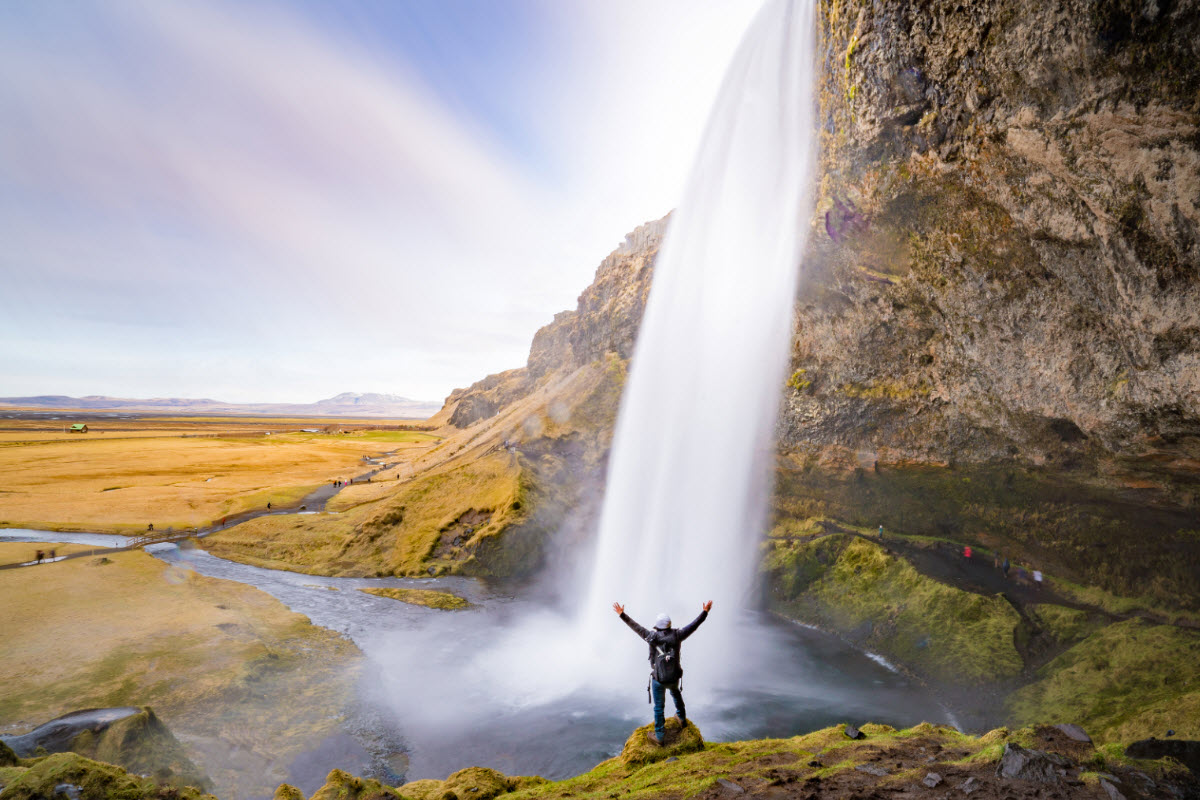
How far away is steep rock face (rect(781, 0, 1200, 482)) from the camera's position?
35.3ft

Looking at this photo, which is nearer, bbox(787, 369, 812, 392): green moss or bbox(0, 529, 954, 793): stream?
bbox(0, 529, 954, 793): stream

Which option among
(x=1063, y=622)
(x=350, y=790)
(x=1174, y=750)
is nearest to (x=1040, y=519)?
(x=1063, y=622)

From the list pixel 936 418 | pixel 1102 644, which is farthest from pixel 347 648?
pixel 1102 644

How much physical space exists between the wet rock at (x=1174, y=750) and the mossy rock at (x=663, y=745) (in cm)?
791

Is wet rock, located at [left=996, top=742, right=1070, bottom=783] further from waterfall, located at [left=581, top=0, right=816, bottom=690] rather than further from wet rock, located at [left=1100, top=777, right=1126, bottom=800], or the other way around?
waterfall, located at [left=581, top=0, right=816, bottom=690]

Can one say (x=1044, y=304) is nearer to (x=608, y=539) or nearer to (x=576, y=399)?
(x=608, y=539)

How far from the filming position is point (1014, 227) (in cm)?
1498

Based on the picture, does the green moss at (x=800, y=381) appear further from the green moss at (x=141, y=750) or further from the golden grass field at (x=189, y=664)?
the green moss at (x=141, y=750)

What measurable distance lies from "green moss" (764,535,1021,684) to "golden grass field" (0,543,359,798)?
835 inches

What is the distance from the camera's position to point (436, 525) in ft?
113

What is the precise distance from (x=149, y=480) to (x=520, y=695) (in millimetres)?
66216

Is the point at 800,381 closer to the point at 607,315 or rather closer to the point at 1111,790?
the point at 1111,790

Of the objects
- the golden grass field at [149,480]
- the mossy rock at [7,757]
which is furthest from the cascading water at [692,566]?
the golden grass field at [149,480]

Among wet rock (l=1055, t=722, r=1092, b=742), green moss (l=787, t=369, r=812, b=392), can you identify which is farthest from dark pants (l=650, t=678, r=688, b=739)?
green moss (l=787, t=369, r=812, b=392)
